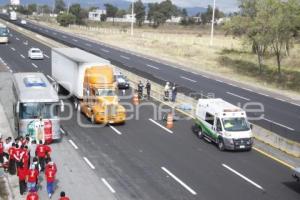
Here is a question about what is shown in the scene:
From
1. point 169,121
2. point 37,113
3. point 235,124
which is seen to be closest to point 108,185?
point 37,113

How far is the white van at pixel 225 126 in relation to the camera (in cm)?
2575

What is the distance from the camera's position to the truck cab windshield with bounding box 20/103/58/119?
25375 millimetres

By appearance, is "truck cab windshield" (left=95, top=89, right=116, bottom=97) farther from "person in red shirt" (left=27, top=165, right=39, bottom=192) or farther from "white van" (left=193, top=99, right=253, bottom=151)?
"person in red shirt" (left=27, top=165, right=39, bottom=192)

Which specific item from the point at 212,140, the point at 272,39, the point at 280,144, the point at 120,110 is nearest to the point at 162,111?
the point at 120,110

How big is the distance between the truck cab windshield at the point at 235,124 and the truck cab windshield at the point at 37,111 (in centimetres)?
919

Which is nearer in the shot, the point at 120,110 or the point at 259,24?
the point at 120,110

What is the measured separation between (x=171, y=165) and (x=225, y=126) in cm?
446

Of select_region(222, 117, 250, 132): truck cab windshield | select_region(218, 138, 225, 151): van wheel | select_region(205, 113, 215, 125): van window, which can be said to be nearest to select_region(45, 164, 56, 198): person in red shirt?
select_region(218, 138, 225, 151): van wheel

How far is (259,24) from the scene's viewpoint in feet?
187

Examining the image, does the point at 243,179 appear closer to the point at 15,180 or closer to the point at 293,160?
the point at 293,160

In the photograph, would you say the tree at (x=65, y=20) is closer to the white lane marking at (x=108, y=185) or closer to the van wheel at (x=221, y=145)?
the van wheel at (x=221, y=145)

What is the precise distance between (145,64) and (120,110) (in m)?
35.3

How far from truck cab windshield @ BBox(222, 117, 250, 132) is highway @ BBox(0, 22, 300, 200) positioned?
4.28 feet

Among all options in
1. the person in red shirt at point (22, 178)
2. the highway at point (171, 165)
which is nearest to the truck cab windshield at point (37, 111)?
the highway at point (171, 165)
